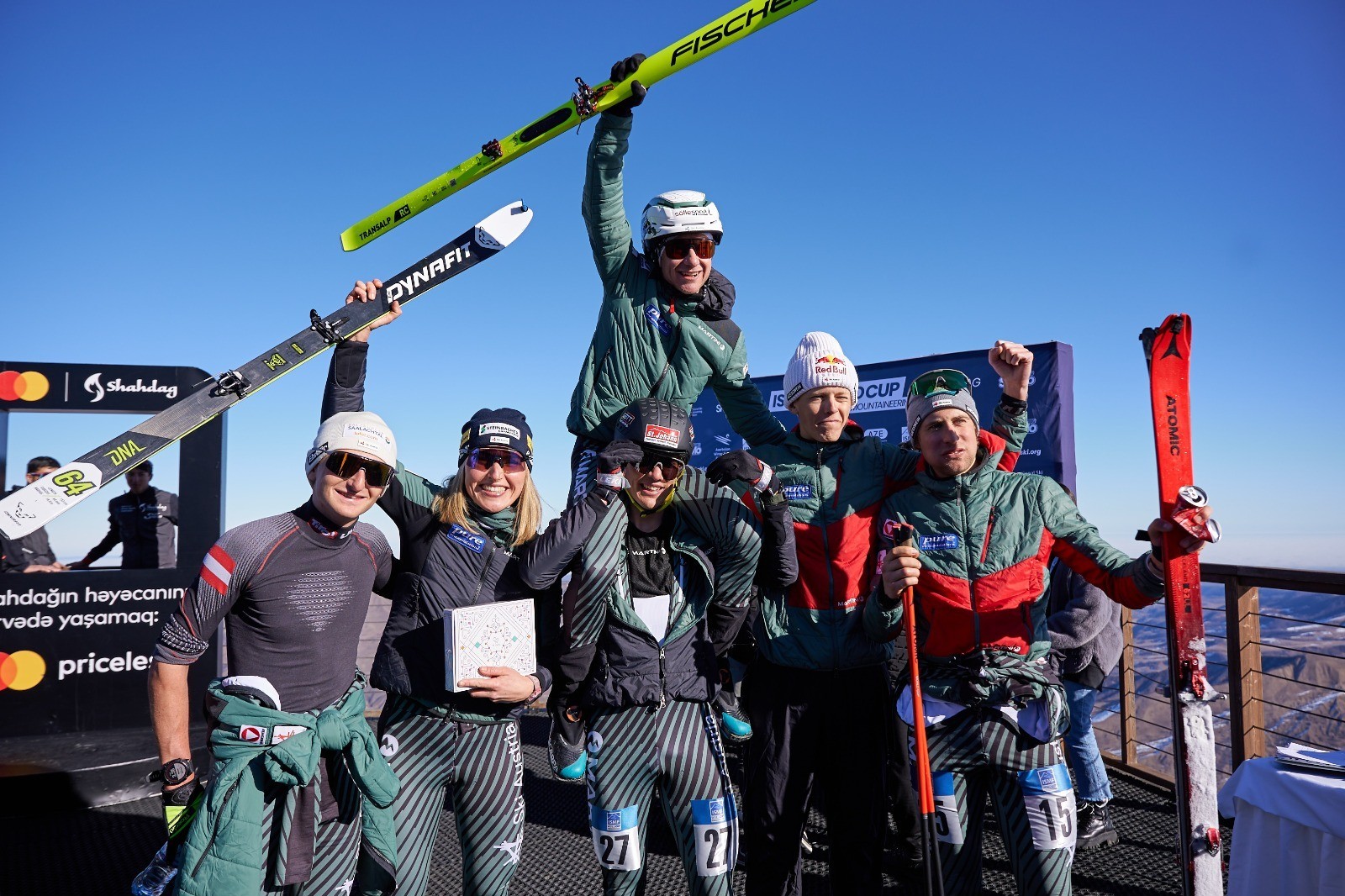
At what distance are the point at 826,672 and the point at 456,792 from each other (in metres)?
1.65

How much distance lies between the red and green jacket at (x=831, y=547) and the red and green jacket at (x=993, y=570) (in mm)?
210

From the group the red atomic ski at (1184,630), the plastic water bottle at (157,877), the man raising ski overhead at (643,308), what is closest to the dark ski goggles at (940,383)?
the man raising ski overhead at (643,308)

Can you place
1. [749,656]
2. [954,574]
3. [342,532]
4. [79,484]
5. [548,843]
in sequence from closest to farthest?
[342,532]
[954,574]
[749,656]
[79,484]
[548,843]

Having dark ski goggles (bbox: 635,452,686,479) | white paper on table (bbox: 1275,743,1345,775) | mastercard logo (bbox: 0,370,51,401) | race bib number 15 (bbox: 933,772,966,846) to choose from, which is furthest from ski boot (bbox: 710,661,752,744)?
mastercard logo (bbox: 0,370,51,401)

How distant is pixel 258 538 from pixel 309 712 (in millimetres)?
653

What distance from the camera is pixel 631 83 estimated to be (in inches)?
158

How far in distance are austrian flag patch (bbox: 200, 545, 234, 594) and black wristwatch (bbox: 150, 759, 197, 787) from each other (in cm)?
60

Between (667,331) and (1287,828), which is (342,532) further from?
(1287,828)

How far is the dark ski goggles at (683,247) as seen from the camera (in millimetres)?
4027

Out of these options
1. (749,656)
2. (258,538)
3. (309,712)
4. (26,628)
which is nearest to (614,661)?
(749,656)

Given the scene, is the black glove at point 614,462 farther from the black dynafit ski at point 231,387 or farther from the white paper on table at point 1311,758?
the white paper on table at point 1311,758

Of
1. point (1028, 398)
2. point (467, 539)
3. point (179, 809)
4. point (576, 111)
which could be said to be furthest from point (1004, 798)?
point (1028, 398)

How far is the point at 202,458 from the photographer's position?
300 inches

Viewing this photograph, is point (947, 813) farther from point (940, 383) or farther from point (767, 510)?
point (940, 383)
